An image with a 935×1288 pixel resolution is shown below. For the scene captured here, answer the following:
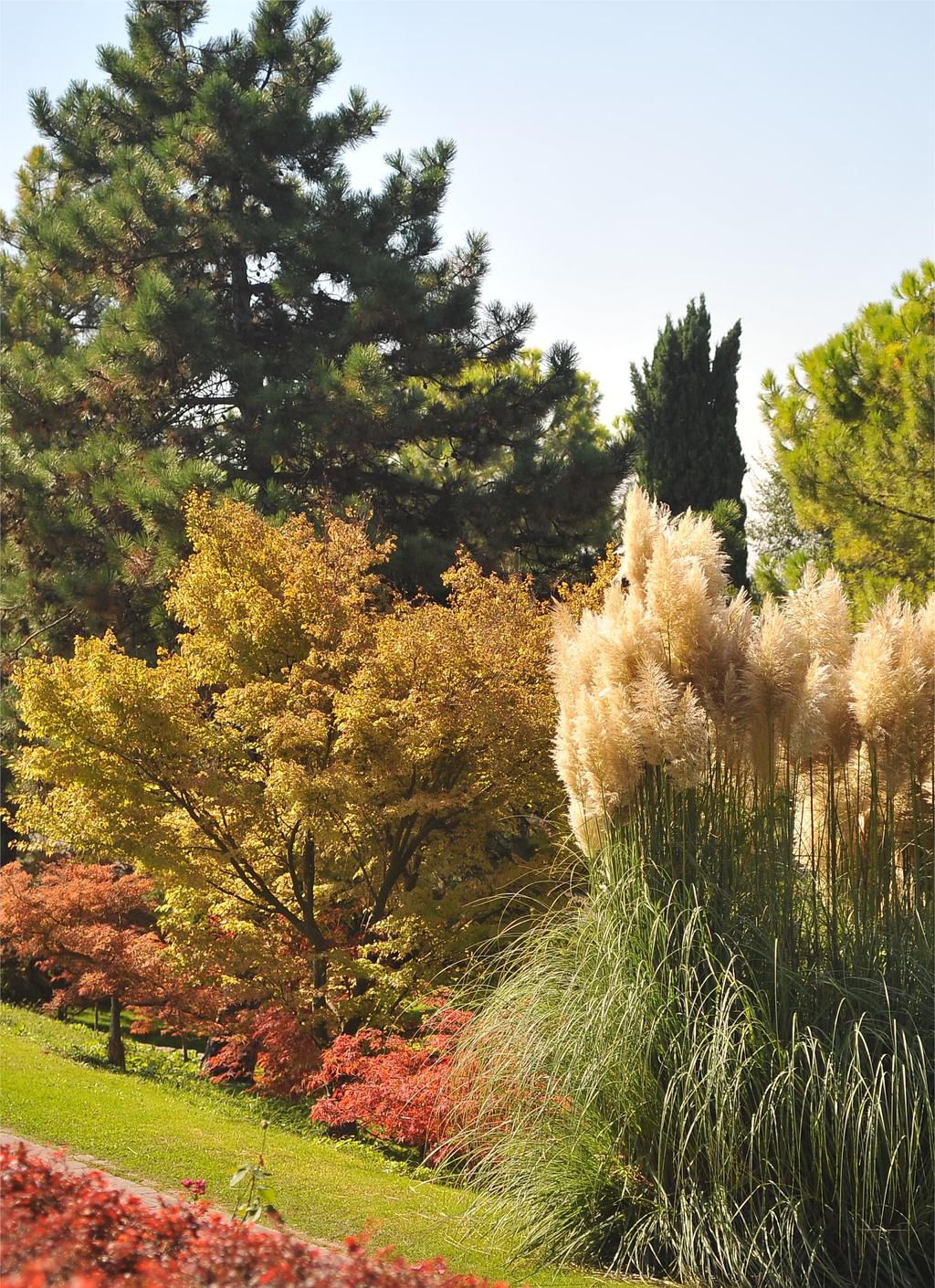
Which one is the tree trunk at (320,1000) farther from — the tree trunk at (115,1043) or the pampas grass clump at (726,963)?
the pampas grass clump at (726,963)

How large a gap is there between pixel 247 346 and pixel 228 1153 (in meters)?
12.2

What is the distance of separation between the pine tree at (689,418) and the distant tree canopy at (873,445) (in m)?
3.02

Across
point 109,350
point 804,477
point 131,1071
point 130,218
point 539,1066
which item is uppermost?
point 130,218

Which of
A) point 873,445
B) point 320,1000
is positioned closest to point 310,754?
point 320,1000

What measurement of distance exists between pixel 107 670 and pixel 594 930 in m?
5.17

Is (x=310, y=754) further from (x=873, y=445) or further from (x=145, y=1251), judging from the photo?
(x=873, y=445)

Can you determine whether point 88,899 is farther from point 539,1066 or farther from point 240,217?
point 240,217

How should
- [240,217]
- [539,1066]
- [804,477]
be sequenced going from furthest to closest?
[240,217] → [804,477] → [539,1066]

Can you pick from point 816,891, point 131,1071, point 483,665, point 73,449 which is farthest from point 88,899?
point 816,891

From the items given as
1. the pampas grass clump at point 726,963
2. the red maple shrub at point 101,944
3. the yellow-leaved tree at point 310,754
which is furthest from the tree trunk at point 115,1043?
Result: the pampas grass clump at point 726,963

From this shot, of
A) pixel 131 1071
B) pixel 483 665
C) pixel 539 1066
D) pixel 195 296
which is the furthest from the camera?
pixel 195 296

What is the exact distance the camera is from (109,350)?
52.3 ft

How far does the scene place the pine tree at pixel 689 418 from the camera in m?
17.0

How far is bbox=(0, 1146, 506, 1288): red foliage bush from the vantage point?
261 cm
